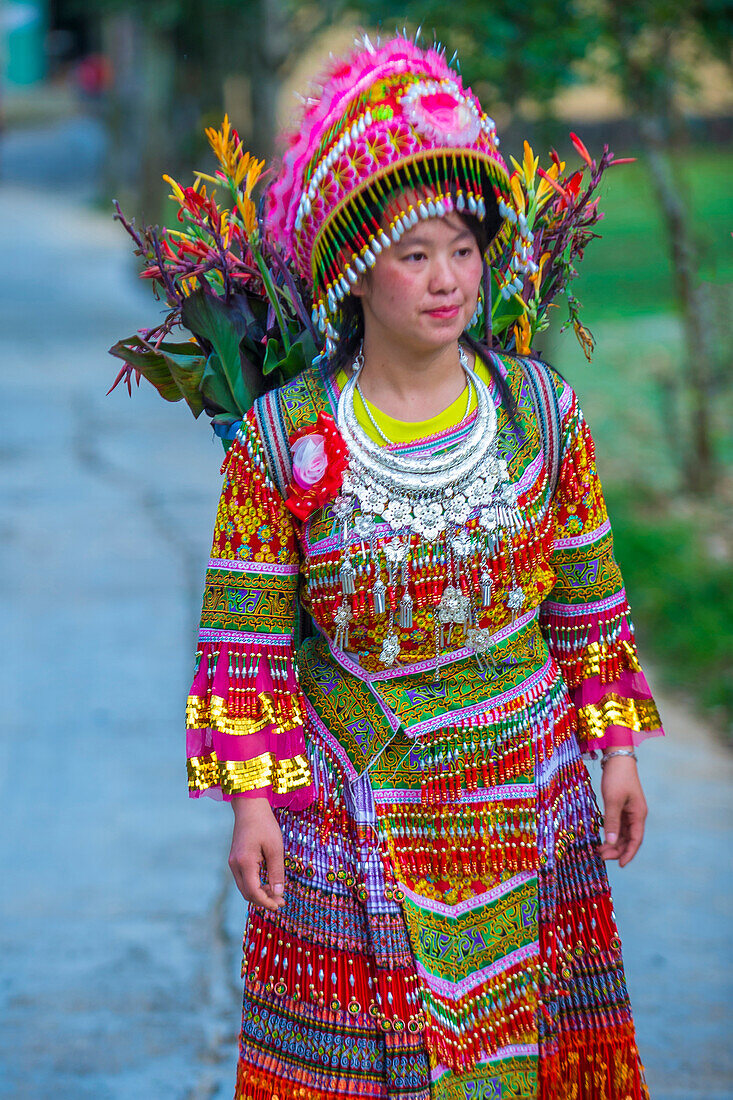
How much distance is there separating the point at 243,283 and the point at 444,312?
45cm

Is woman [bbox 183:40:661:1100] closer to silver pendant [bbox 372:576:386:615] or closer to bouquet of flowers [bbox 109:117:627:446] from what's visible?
silver pendant [bbox 372:576:386:615]

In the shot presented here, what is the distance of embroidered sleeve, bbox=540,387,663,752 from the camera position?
217 centimetres

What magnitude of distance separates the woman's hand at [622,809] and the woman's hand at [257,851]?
0.53 m

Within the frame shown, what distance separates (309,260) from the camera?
2051mm

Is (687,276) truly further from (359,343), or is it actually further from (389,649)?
(389,649)

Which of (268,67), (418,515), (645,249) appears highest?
(645,249)

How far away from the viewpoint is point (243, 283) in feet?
7.41

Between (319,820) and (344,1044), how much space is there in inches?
12.9

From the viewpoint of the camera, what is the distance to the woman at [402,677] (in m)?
1.98

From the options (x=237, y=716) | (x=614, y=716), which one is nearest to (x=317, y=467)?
(x=237, y=716)

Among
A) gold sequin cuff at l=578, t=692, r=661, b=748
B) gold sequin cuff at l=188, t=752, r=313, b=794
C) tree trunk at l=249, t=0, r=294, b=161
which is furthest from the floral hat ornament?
tree trunk at l=249, t=0, r=294, b=161

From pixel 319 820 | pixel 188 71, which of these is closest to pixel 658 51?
pixel 319 820

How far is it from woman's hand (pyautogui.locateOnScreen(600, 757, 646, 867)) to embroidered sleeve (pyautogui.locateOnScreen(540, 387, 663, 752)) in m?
0.04

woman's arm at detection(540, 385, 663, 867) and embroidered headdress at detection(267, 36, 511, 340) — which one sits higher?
embroidered headdress at detection(267, 36, 511, 340)
